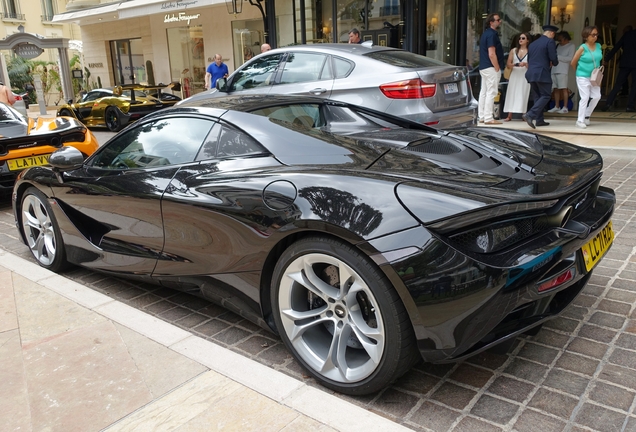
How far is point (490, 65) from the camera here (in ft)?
34.1

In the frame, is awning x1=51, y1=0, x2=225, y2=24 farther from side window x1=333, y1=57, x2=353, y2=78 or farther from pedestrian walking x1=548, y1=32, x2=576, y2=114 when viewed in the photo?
side window x1=333, y1=57, x2=353, y2=78

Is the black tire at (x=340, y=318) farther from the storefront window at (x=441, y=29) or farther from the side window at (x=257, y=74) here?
the storefront window at (x=441, y=29)

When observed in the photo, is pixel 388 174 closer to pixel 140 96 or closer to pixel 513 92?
pixel 513 92

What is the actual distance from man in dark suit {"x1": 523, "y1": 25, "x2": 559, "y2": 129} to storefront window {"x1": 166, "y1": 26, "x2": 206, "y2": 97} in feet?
44.4

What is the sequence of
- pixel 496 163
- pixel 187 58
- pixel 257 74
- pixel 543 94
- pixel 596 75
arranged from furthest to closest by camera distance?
pixel 187 58 → pixel 543 94 → pixel 596 75 → pixel 257 74 → pixel 496 163

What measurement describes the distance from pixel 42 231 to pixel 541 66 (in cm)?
871

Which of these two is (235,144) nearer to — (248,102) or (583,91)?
(248,102)

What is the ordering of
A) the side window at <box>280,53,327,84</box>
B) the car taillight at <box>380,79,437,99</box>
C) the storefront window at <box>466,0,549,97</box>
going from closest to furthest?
the car taillight at <box>380,79,437,99</box>
the side window at <box>280,53,327,84</box>
the storefront window at <box>466,0,549,97</box>

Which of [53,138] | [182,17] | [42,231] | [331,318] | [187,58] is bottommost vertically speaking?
[42,231]

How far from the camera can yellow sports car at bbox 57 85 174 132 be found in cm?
1424

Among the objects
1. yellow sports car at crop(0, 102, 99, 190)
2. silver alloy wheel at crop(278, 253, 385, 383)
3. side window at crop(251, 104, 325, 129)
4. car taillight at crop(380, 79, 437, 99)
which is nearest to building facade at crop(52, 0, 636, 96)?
car taillight at crop(380, 79, 437, 99)

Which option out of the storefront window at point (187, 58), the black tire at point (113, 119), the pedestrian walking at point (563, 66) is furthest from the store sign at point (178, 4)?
the pedestrian walking at point (563, 66)

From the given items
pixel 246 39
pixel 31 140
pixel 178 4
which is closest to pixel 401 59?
pixel 31 140

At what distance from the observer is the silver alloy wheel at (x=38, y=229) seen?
4.35 metres
